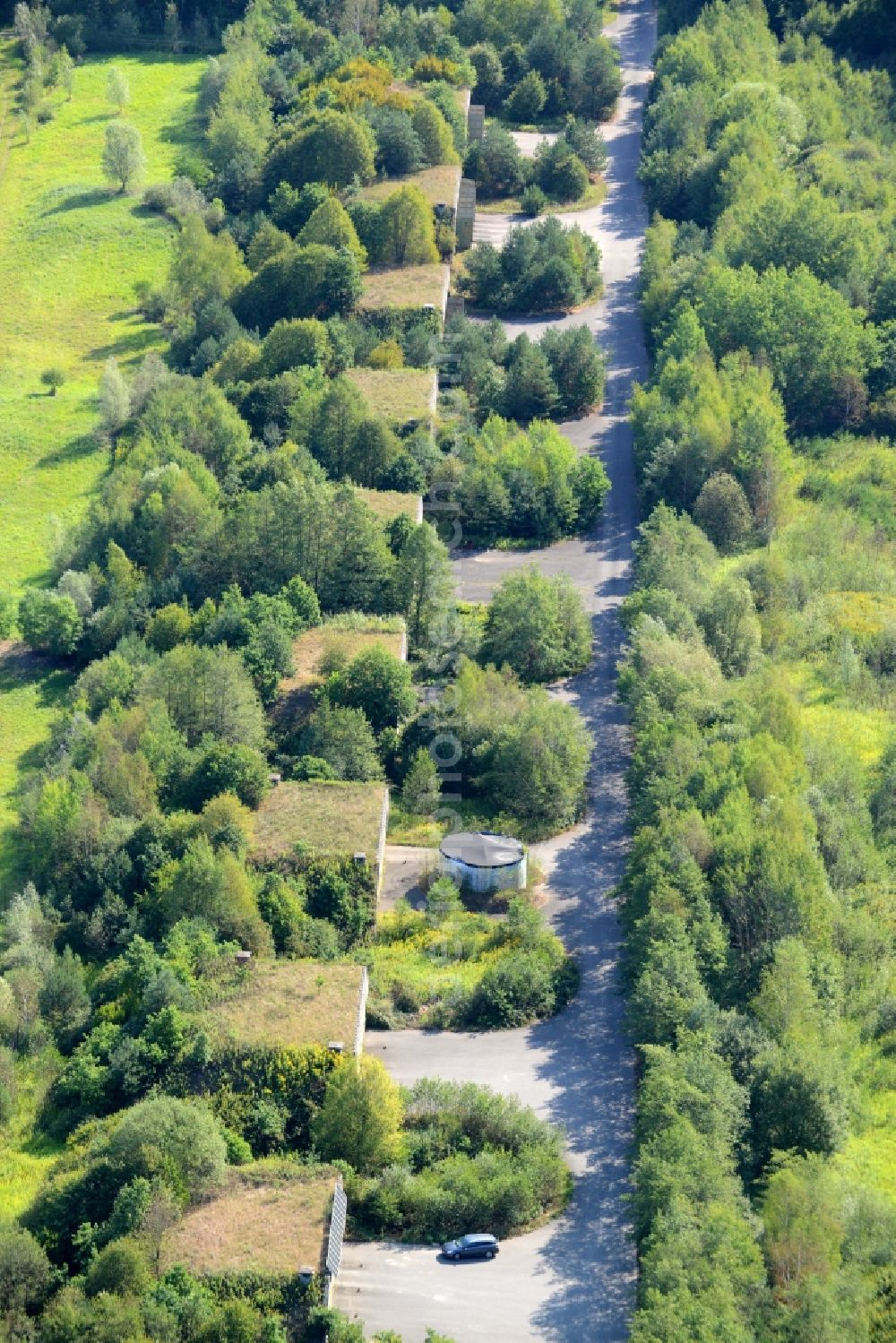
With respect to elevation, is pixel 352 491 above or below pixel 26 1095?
above

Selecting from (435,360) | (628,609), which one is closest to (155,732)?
(628,609)

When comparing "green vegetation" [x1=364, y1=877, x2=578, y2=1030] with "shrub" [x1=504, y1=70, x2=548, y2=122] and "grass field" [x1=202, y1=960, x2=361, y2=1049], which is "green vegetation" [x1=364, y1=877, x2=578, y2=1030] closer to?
"grass field" [x1=202, y1=960, x2=361, y2=1049]

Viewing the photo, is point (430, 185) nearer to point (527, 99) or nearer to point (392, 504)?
point (527, 99)

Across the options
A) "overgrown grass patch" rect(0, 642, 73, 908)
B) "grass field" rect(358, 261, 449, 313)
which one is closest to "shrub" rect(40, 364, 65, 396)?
"grass field" rect(358, 261, 449, 313)

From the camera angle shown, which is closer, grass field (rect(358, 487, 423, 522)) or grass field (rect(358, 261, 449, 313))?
grass field (rect(358, 487, 423, 522))

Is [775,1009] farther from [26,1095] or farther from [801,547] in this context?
[801,547]

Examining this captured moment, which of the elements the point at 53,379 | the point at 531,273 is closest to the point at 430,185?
the point at 531,273
